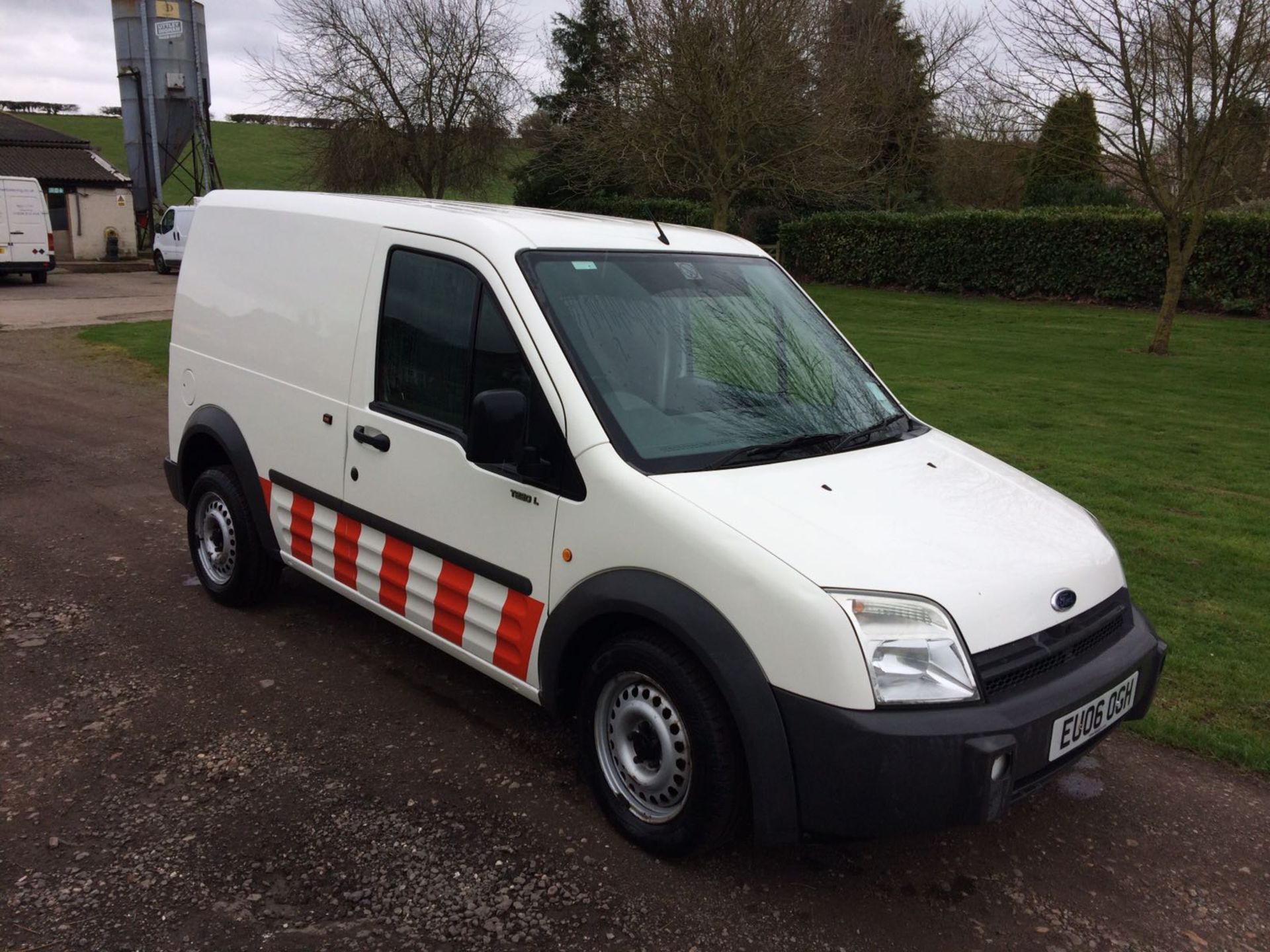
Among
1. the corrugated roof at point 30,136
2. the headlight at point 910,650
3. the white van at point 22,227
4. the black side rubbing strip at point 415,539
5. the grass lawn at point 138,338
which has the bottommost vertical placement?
the grass lawn at point 138,338

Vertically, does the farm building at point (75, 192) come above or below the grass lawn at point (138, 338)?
above

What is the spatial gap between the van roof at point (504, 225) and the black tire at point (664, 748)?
5.09 ft

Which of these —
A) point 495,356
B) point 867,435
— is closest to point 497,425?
point 495,356

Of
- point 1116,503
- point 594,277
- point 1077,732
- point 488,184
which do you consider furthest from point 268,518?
point 488,184

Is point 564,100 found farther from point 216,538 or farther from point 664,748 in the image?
point 664,748

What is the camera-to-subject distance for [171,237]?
1245 inches

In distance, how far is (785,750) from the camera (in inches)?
116

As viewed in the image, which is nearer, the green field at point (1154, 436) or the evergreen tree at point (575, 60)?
the green field at point (1154, 436)

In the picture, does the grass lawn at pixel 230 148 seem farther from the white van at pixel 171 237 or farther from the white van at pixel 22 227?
the white van at pixel 22 227

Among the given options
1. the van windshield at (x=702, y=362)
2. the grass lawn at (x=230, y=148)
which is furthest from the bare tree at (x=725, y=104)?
the grass lawn at (x=230, y=148)

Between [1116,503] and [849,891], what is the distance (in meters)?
5.50

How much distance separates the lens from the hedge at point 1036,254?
853 inches

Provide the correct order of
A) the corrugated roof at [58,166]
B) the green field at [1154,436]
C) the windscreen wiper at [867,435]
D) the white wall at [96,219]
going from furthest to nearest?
the white wall at [96,219] < the corrugated roof at [58,166] < the green field at [1154,436] < the windscreen wiper at [867,435]

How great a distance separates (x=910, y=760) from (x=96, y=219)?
1545 inches
